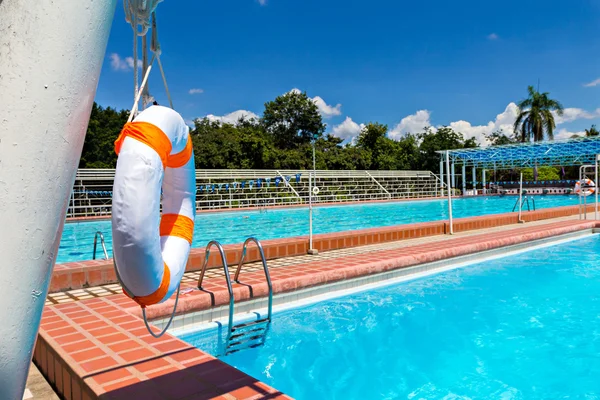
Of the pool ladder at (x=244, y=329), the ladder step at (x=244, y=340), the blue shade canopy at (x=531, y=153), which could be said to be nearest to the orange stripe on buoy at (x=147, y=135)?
the pool ladder at (x=244, y=329)

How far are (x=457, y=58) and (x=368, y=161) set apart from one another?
850cm

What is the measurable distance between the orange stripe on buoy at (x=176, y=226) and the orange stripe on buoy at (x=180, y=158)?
0.75ft

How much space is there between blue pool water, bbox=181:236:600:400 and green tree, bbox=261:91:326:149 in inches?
1231

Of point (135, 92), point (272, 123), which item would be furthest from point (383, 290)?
point (272, 123)

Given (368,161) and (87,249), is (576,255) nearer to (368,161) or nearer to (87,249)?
(87,249)

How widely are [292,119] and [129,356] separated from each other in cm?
3530

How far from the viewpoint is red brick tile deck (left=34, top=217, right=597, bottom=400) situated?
237cm

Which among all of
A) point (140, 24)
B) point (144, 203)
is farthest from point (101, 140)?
point (144, 203)

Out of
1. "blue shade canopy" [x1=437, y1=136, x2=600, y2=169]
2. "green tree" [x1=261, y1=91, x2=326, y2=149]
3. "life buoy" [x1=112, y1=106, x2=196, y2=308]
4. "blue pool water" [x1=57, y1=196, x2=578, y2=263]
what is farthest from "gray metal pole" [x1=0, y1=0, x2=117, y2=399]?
"green tree" [x1=261, y1=91, x2=326, y2=149]

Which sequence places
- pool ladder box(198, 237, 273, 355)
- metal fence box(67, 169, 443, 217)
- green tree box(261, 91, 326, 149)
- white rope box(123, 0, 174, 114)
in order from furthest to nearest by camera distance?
green tree box(261, 91, 326, 149) → metal fence box(67, 169, 443, 217) → pool ladder box(198, 237, 273, 355) → white rope box(123, 0, 174, 114)

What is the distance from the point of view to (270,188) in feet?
67.2

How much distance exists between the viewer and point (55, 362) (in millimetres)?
2908

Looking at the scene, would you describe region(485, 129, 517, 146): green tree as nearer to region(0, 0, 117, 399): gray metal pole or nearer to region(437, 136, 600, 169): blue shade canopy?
region(437, 136, 600, 169): blue shade canopy

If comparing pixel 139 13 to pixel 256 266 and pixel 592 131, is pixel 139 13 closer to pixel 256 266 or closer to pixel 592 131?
pixel 256 266
